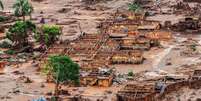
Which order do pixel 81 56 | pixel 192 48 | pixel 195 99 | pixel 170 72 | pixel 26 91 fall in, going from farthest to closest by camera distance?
pixel 192 48, pixel 81 56, pixel 170 72, pixel 26 91, pixel 195 99

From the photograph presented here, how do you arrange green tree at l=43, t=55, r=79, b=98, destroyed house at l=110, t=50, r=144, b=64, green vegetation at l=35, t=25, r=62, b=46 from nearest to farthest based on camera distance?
green tree at l=43, t=55, r=79, b=98, destroyed house at l=110, t=50, r=144, b=64, green vegetation at l=35, t=25, r=62, b=46

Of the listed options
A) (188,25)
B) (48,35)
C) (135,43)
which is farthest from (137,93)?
(188,25)

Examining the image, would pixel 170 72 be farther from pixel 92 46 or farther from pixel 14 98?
pixel 14 98

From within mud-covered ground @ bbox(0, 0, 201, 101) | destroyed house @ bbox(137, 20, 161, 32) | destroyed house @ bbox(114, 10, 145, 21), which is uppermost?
destroyed house @ bbox(114, 10, 145, 21)

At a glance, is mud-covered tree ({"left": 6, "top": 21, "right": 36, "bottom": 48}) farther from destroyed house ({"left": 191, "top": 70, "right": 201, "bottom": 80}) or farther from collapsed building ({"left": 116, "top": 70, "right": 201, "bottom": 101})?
destroyed house ({"left": 191, "top": 70, "right": 201, "bottom": 80})

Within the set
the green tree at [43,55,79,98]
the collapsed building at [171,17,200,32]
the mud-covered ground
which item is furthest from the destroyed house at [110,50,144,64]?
the collapsed building at [171,17,200,32]

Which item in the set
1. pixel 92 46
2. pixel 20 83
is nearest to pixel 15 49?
pixel 92 46

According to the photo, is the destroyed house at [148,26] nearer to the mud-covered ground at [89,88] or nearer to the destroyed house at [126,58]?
the mud-covered ground at [89,88]

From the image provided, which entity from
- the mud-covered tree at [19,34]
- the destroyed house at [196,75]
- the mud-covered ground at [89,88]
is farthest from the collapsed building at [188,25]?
the destroyed house at [196,75]
